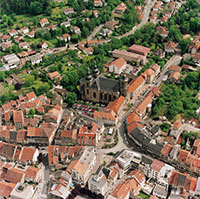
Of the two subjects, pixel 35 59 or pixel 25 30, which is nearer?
pixel 35 59

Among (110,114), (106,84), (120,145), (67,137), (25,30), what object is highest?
(106,84)

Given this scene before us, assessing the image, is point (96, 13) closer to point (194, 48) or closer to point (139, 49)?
point (139, 49)

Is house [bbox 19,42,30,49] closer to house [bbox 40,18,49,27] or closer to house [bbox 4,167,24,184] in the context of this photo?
house [bbox 40,18,49,27]

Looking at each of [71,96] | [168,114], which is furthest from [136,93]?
[71,96]

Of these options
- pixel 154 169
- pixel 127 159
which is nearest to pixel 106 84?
pixel 127 159

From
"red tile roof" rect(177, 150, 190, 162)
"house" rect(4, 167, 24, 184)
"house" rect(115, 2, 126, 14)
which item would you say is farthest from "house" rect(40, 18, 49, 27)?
"red tile roof" rect(177, 150, 190, 162)

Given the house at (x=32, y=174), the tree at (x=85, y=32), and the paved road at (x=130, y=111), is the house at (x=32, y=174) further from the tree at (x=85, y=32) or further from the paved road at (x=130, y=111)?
the tree at (x=85, y=32)

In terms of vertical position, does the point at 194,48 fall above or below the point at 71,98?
above

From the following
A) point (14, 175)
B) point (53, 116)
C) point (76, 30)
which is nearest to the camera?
point (14, 175)
